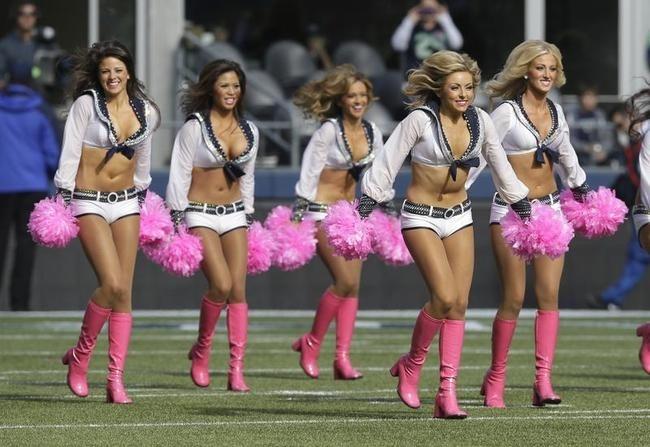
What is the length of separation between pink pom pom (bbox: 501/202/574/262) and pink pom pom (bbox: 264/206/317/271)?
2.39 metres

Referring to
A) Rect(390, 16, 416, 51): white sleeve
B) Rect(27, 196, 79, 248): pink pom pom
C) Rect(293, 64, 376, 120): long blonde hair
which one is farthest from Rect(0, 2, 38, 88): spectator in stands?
Rect(27, 196, 79, 248): pink pom pom

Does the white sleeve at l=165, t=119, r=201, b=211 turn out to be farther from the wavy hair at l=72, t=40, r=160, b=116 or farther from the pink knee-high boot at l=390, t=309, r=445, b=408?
the pink knee-high boot at l=390, t=309, r=445, b=408

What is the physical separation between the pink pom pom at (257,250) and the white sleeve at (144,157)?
127 cm

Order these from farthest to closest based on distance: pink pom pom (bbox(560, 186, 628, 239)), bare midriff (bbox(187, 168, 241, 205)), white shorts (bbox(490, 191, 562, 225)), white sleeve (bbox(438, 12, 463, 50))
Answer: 1. white sleeve (bbox(438, 12, 463, 50))
2. bare midriff (bbox(187, 168, 241, 205))
3. pink pom pom (bbox(560, 186, 628, 239))
4. white shorts (bbox(490, 191, 562, 225))

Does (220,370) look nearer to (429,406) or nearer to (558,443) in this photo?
(429,406)

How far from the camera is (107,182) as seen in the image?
10039 millimetres

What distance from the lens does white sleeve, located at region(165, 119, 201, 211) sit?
1078 cm

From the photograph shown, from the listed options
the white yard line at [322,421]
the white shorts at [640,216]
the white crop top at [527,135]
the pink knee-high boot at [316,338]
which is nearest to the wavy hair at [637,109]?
the white shorts at [640,216]

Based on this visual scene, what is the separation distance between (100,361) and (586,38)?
9.85m

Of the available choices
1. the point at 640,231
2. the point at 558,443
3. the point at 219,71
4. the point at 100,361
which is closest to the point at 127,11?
the point at 100,361

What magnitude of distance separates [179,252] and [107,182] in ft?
2.33

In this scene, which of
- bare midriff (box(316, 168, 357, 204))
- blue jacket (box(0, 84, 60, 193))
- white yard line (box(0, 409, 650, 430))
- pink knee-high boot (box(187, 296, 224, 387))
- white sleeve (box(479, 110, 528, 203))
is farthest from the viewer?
blue jacket (box(0, 84, 60, 193))

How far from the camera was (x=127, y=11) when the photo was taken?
19.9 m

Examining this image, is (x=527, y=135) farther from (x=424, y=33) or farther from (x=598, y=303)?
(x=424, y=33)
